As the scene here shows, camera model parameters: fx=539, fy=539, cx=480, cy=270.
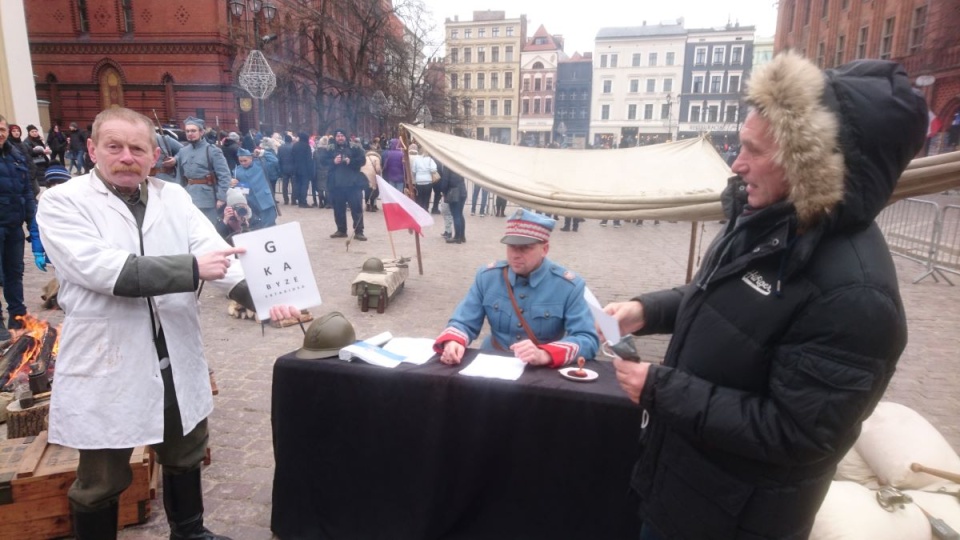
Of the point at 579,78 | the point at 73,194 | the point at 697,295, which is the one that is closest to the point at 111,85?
the point at 73,194

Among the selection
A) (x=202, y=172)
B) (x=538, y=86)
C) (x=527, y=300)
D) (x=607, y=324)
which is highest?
(x=538, y=86)

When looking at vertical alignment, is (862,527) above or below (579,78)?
below

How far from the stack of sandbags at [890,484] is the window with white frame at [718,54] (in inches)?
2718

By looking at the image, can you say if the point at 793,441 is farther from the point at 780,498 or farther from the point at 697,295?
the point at 697,295

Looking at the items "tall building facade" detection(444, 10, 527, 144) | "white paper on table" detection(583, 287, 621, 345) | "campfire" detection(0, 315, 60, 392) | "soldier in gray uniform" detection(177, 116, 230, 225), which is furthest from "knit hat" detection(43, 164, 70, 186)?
"tall building facade" detection(444, 10, 527, 144)

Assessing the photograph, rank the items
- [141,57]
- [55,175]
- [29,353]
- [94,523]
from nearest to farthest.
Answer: [94,523] < [29,353] < [55,175] < [141,57]

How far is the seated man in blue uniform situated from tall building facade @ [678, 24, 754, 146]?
64.2m

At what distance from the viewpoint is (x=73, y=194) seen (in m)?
2.18

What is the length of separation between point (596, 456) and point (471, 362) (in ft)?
2.48

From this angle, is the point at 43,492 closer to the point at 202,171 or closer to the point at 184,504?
the point at 184,504

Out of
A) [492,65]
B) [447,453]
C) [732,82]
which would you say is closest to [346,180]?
[447,453]

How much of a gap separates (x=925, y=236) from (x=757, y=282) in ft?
38.8

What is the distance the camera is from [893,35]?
27594 millimetres

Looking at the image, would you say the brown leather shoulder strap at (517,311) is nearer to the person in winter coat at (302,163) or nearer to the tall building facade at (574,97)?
the person in winter coat at (302,163)
